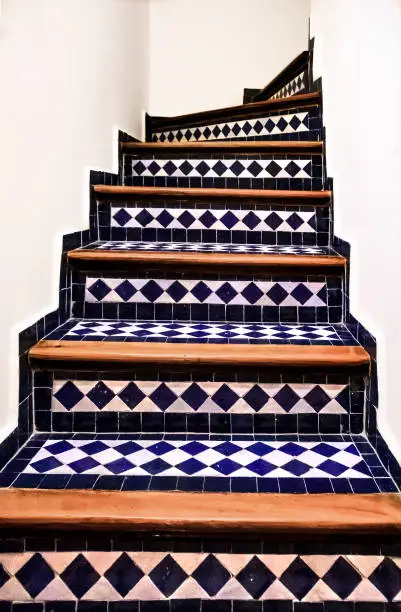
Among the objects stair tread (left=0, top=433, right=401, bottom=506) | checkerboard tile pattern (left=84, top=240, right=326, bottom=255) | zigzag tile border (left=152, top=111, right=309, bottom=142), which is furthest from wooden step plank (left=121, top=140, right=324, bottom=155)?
stair tread (left=0, top=433, right=401, bottom=506)

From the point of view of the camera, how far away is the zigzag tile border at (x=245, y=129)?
106 inches

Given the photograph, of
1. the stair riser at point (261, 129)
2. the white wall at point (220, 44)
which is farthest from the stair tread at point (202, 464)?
the white wall at point (220, 44)

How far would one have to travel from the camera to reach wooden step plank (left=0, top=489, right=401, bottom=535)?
0.92 metres

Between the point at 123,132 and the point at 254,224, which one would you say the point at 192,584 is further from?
the point at 123,132

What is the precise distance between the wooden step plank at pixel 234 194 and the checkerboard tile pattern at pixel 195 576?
1.39 metres

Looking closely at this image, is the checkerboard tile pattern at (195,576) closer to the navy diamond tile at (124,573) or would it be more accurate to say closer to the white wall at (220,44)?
the navy diamond tile at (124,573)

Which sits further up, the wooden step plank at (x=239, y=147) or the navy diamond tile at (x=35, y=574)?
the wooden step plank at (x=239, y=147)

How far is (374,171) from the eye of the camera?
1.32 metres

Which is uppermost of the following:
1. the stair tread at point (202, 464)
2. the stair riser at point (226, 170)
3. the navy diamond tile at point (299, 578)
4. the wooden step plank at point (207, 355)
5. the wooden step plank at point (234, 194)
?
the stair riser at point (226, 170)

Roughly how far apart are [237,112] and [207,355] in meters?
2.26

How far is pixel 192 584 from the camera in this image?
938 millimetres

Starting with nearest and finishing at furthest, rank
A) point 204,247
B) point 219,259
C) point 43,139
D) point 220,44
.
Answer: point 43,139, point 219,259, point 204,247, point 220,44

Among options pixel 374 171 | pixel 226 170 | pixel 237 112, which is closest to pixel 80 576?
pixel 374 171

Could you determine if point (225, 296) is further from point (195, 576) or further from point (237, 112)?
point (237, 112)
